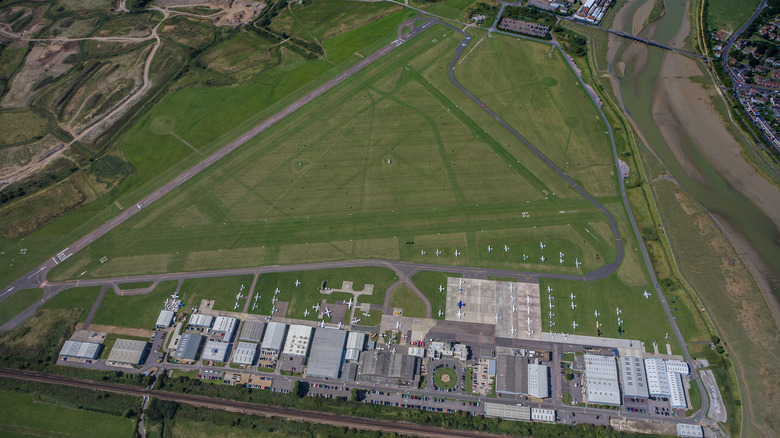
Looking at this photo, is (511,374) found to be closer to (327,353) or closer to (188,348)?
(327,353)

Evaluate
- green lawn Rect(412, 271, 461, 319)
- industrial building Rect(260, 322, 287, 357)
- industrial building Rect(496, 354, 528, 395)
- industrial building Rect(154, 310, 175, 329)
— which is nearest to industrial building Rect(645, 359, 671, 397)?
industrial building Rect(496, 354, 528, 395)

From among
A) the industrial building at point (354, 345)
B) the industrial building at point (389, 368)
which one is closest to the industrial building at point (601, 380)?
the industrial building at point (389, 368)

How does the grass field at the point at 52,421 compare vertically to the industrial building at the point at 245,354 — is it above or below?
below

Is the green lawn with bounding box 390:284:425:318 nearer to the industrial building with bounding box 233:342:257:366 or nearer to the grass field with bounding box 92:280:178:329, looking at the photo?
the industrial building with bounding box 233:342:257:366

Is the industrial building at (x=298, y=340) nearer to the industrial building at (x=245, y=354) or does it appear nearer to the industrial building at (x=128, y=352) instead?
the industrial building at (x=245, y=354)

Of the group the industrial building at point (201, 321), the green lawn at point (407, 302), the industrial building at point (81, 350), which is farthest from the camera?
the industrial building at point (201, 321)

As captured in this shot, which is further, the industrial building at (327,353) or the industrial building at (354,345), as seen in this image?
the industrial building at (354,345)

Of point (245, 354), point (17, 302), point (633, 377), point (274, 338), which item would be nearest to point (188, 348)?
point (245, 354)
